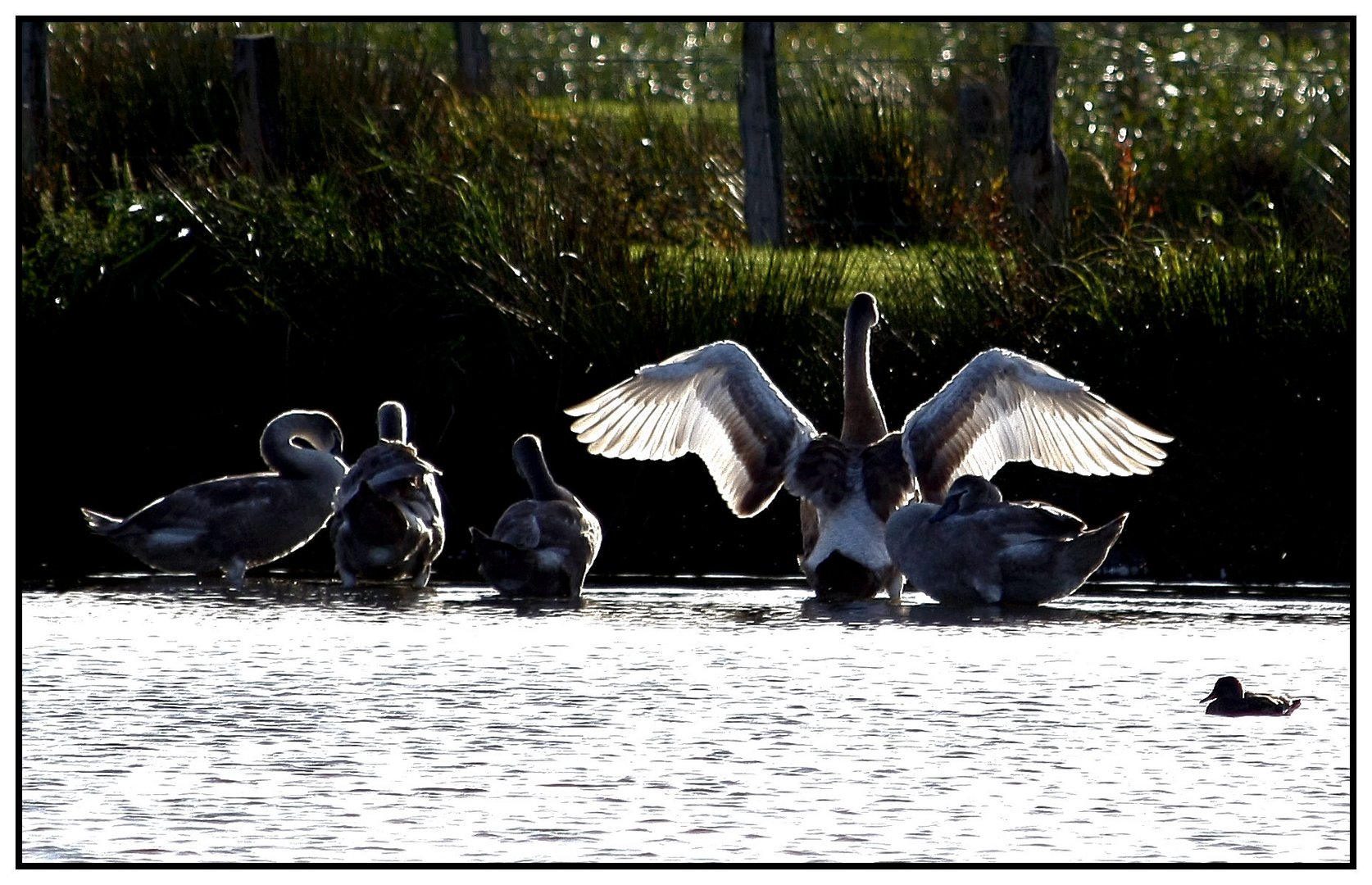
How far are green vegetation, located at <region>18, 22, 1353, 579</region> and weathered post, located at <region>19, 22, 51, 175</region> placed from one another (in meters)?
0.20

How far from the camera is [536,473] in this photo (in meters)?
10.6

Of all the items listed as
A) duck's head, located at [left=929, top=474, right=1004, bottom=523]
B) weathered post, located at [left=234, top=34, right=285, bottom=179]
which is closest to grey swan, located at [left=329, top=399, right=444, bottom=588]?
duck's head, located at [left=929, top=474, right=1004, bottom=523]

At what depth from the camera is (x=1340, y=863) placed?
5.84 meters

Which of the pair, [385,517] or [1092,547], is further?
[385,517]

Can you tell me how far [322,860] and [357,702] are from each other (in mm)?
2033

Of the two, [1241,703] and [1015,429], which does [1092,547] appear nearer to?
[1015,429]

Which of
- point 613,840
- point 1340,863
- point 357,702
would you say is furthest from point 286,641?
point 1340,863

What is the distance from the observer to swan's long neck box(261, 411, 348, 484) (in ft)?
36.0

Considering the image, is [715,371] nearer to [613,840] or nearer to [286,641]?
[286,641]

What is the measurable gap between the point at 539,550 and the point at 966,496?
1.69 meters

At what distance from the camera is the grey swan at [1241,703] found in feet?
24.5

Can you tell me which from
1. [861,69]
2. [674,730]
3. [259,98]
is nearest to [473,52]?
[861,69]

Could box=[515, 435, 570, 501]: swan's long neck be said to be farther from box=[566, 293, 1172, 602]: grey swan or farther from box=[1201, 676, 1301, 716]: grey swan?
box=[1201, 676, 1301, 716]: grey swan

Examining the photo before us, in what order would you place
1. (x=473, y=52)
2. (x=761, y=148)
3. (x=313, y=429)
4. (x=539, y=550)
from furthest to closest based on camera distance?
(x=473, y=52) → (x=761, y=148) → (x=313, y=429) → (x=539, y=550)
